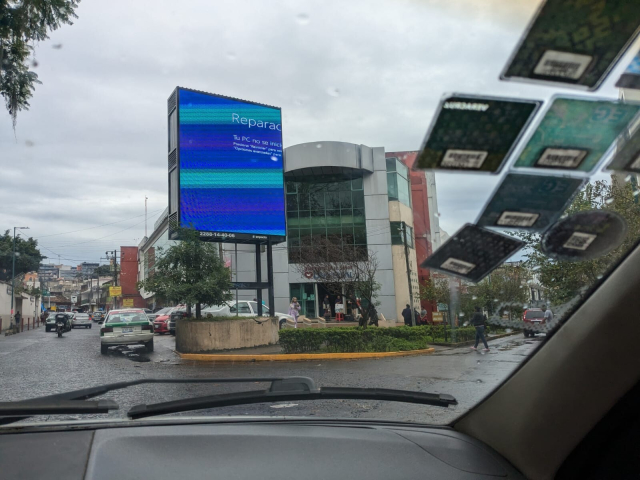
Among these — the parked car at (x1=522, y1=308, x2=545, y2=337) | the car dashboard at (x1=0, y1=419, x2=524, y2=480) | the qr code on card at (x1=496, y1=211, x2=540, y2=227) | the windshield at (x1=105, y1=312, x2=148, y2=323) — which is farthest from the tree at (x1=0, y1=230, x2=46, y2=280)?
the windshield at (x1=105, y1=312, x2=148, y2=323)

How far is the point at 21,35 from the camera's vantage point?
79.2 inches

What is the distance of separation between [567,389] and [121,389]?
1.73m

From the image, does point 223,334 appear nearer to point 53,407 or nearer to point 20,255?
point 20,255

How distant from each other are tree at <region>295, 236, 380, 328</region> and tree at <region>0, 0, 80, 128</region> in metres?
1.52

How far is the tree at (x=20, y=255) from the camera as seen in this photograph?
2456 millimetres

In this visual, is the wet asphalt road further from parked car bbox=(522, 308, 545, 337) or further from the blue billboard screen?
the blue billboard screen

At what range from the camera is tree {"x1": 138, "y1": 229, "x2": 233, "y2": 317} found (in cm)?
458

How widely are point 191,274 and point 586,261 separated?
4.39 metres

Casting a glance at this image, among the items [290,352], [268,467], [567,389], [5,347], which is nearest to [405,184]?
[567,389]

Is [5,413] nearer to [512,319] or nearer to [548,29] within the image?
[512,319]

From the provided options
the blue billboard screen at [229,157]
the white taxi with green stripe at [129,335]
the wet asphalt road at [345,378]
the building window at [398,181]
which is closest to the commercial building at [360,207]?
the building window at [398,181]

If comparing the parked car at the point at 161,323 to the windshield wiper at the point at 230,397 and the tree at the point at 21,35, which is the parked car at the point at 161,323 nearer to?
the windshield wiper at the point at 230,397

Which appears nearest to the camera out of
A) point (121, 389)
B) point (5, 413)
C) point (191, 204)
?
point (5, 413)

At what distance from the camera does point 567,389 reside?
1.69 m
